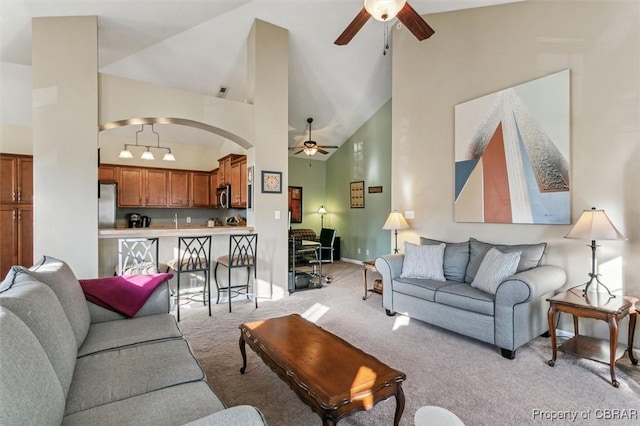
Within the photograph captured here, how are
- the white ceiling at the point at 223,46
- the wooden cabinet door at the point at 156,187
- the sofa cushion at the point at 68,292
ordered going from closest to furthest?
the sofa cushion at the point at 68,292 → the white ceiling at the point at 223,46 → the wooden cabinet door at the point at 156,187

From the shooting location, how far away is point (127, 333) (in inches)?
83.3

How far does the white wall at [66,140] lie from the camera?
350 centimetres

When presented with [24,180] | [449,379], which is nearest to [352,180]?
[449,379]

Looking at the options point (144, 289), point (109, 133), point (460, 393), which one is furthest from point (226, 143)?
point (460, 393)

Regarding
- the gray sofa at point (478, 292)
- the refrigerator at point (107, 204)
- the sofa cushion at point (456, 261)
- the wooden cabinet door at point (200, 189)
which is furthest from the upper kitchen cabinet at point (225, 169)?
the sofa cushion at point (456, 261)

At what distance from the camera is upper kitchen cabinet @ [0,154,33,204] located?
4.91 metres

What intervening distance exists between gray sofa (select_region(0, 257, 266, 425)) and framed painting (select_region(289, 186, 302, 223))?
21.0ft

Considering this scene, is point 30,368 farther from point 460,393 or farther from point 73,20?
point 73,20

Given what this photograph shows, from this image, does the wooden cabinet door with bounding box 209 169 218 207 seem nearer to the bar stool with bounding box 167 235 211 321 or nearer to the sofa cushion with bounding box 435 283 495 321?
the bar stool with bounding box 167 235 211 321

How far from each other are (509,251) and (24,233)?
6881 mm

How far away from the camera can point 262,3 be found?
14.4 feet

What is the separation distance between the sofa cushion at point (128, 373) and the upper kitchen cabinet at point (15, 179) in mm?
4800

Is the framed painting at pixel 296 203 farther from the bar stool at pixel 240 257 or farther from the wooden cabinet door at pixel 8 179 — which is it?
the wooden cabinet door at pixel 8 179

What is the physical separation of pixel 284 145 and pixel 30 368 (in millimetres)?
4254
